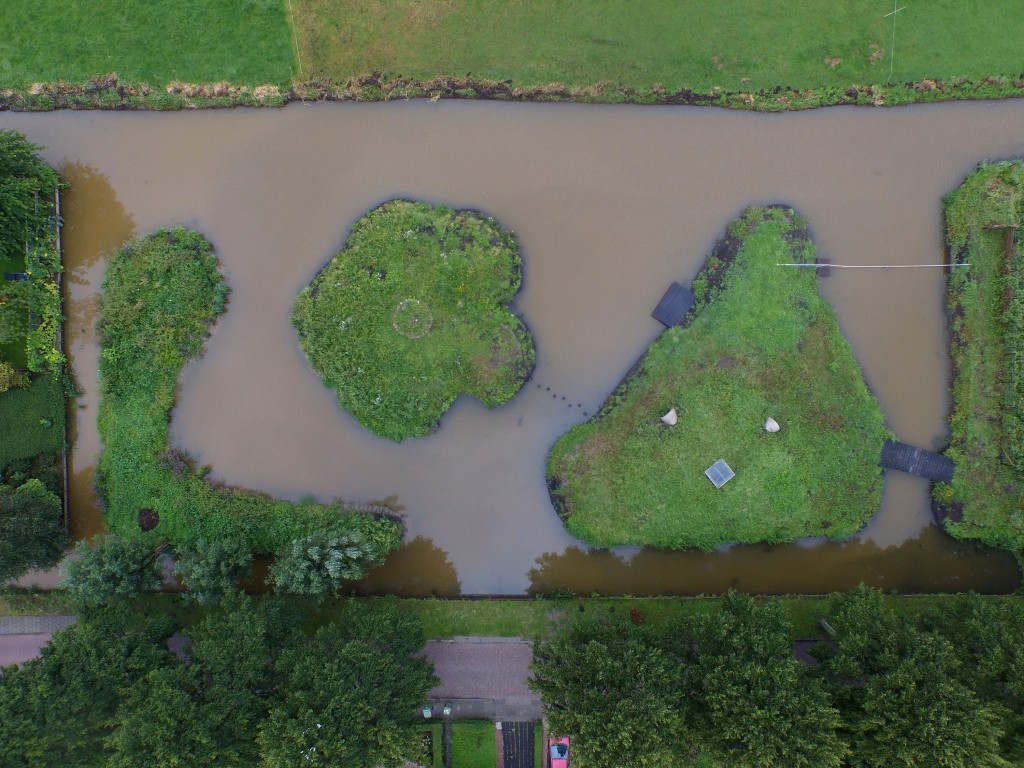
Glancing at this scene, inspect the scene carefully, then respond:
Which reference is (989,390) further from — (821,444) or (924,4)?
(924,4)

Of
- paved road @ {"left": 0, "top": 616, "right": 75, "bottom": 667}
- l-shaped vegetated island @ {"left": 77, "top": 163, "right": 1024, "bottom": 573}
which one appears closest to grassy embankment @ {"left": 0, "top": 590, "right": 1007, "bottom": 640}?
paved road @ {"left": 0, "top": 616, "right": 75, "bottom": 667}

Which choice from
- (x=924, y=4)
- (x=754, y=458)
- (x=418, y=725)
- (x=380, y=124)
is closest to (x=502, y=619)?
(x=418, y=725)

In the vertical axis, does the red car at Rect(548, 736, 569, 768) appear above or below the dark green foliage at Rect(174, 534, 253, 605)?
below

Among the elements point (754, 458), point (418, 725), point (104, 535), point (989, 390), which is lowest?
point (418, 725)

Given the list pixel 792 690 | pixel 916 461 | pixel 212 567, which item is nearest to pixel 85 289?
pixel 212 567

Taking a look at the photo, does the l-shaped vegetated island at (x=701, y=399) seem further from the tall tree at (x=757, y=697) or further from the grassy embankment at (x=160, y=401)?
the tall tree at (x=757, y=697)

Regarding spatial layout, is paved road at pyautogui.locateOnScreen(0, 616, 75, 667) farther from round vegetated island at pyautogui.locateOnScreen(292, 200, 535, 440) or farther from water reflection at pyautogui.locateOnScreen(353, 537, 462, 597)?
round vegetated island at pyautogui.locateOnScreen(292, 200, 535, 440)
